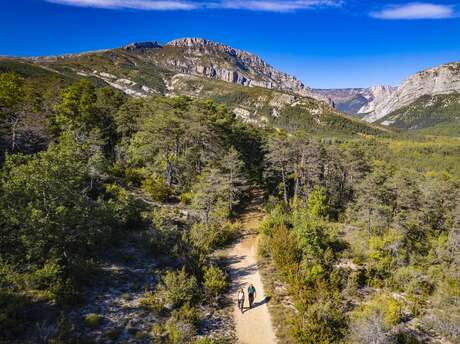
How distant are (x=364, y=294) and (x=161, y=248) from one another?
14.4m

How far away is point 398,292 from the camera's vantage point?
22.3 meters

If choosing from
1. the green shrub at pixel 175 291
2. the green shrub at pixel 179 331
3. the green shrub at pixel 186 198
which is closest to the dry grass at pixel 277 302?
the green shrub at pixel 179 331

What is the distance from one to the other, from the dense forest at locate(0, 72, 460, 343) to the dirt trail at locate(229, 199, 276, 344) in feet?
2.70

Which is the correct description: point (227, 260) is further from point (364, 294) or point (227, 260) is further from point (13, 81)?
point (13, 81)

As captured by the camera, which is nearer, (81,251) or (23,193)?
(23,193)

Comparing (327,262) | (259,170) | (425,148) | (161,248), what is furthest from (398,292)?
(425,148)

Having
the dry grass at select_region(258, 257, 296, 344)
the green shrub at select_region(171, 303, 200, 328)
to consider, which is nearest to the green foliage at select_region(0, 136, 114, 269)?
the green shrub at select_region(171, 303, 200, 328)

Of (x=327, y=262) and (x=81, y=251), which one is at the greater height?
(x=81, y=251)

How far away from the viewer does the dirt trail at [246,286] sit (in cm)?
1553

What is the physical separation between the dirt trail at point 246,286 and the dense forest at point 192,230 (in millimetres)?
821

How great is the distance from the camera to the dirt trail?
15531 millimetres

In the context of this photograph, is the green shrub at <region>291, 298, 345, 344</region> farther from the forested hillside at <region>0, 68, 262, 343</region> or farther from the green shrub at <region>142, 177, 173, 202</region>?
the green shrub at <region>142, 177, 173, 202</region>

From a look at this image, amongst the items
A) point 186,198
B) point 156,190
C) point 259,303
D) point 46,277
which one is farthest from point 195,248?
point 156,190

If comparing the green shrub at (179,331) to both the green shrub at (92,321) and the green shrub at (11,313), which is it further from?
the green shrub at (11,313)
